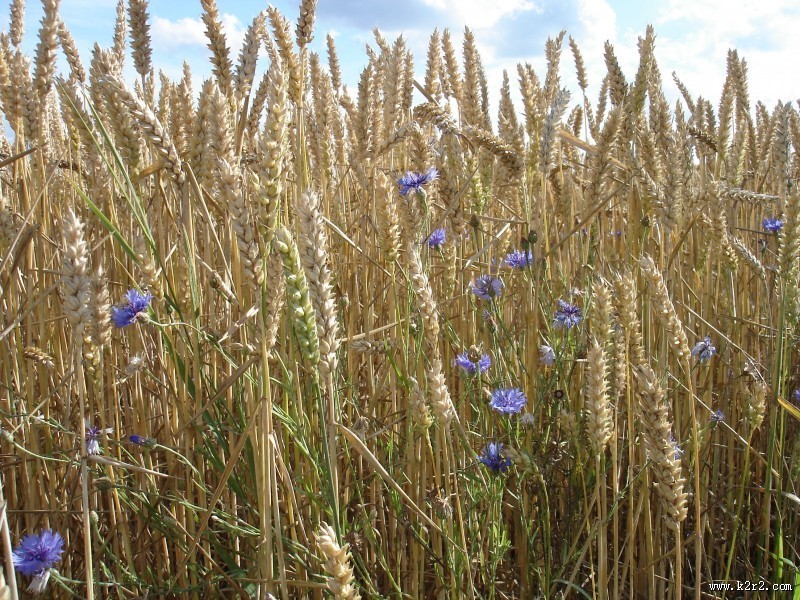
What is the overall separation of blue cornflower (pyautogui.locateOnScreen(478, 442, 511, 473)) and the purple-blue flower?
760mm

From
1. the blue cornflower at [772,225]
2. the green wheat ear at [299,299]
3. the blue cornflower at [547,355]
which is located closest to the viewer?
the green wheat ear at [299,299]

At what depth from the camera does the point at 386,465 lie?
1539 millimetres

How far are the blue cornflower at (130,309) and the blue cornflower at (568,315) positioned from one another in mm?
930

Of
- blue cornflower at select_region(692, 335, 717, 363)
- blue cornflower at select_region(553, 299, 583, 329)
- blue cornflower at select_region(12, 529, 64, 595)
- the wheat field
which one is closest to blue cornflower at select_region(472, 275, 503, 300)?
the wheat field

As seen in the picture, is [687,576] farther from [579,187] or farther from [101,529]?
[579,187]

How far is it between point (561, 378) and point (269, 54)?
3.65ft

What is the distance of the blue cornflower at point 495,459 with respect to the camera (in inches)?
49.8

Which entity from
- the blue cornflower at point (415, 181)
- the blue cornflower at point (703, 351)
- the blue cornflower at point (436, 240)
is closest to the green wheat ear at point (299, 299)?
the blue cornflower at point (415, 181)

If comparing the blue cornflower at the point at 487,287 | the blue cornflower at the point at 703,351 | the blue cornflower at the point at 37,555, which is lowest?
the blue cornflower at the point at 37,555

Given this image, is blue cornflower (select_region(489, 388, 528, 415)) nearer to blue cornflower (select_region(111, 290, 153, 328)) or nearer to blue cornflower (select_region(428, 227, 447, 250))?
blue cornflower (select_region(428, 227, 447, 250))

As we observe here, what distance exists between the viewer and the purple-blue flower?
106cm

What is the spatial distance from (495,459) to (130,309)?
0.79 metres

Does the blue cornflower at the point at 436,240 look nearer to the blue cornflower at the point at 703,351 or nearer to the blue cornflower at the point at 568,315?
the blue cornflower at the point at 568,315

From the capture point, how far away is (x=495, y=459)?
1.28 meters
